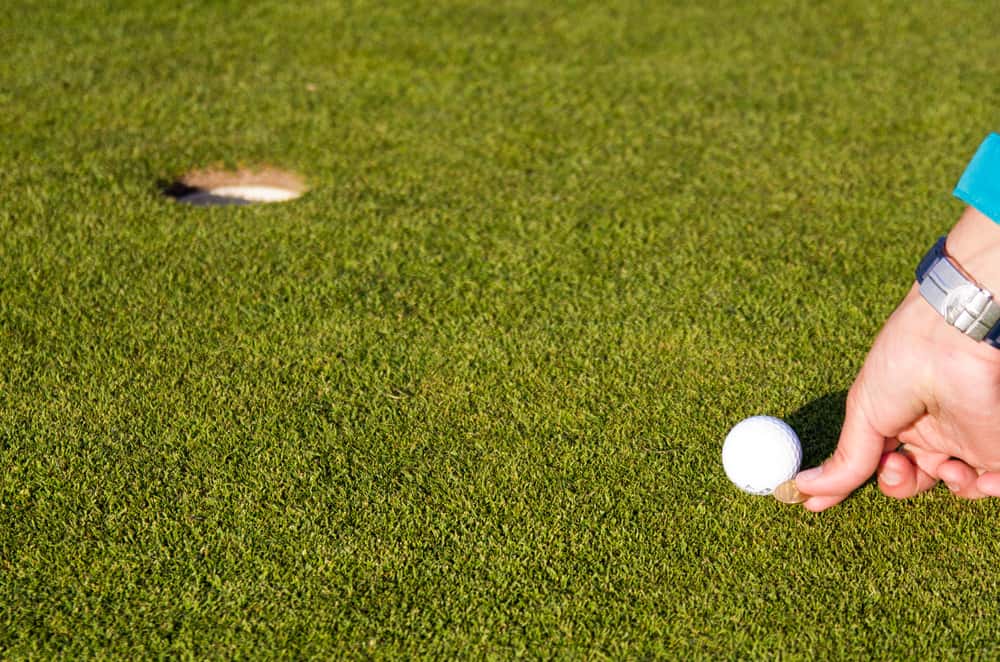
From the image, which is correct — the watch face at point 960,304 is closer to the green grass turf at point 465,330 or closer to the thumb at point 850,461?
the thumb at point 850,461

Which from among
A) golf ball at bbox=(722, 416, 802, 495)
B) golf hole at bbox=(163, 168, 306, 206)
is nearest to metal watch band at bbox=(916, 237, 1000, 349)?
golf ball at bbox=(722, 416, 802, 495)

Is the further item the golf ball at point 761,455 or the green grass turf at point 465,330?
the golf ball at point 761,455

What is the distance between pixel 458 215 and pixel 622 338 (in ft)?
4.18

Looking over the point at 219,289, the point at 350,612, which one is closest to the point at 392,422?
the point at 350,612

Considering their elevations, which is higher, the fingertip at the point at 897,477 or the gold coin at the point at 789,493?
the fingertip at the point at 897,477

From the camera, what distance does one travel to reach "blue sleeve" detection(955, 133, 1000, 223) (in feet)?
7.97

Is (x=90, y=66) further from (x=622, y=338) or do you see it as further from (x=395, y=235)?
(x=622, y=338)

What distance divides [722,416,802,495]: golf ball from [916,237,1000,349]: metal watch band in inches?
35.7

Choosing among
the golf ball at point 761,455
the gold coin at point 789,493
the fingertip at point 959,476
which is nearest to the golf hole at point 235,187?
the golf ball at point 761,455

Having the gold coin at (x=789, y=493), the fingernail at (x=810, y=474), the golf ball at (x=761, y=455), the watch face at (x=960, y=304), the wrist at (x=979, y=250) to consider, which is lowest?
the gold coin at (x=789, y=493)

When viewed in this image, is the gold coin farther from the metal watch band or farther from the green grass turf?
the metal watch band

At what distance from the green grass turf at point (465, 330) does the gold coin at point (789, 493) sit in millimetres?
78

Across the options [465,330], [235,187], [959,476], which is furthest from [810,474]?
[235,187]

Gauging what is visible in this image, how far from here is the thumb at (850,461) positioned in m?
2.90
